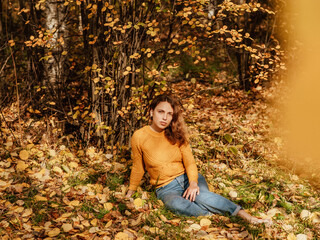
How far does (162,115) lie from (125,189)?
100cm

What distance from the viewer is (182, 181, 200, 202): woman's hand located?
9.40 ft

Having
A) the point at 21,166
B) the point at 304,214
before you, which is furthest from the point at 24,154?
the point at 304,214

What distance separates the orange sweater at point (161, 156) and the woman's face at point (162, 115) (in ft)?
0.48

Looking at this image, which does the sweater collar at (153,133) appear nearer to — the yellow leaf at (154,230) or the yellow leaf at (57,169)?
the yellow leaf at (154,230)

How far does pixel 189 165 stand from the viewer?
10.1 ft

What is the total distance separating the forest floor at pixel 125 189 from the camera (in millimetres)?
2641

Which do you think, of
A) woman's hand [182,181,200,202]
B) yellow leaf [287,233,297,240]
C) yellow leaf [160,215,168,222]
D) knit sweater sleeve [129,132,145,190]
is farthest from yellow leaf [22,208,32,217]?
yellow leaf [287,233,297,240]

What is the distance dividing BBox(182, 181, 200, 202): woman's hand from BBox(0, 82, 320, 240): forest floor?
0.21m

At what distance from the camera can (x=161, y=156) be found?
305cm

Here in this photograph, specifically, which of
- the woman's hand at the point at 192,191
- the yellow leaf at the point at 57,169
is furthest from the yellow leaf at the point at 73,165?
the woman's hand at the point at 192,191

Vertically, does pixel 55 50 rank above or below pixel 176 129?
above

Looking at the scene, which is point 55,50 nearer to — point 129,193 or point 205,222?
point 129,193

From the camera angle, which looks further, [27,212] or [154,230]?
[27,212]

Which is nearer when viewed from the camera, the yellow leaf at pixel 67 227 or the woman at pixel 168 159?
the yellow leaf at pixel 67 227
